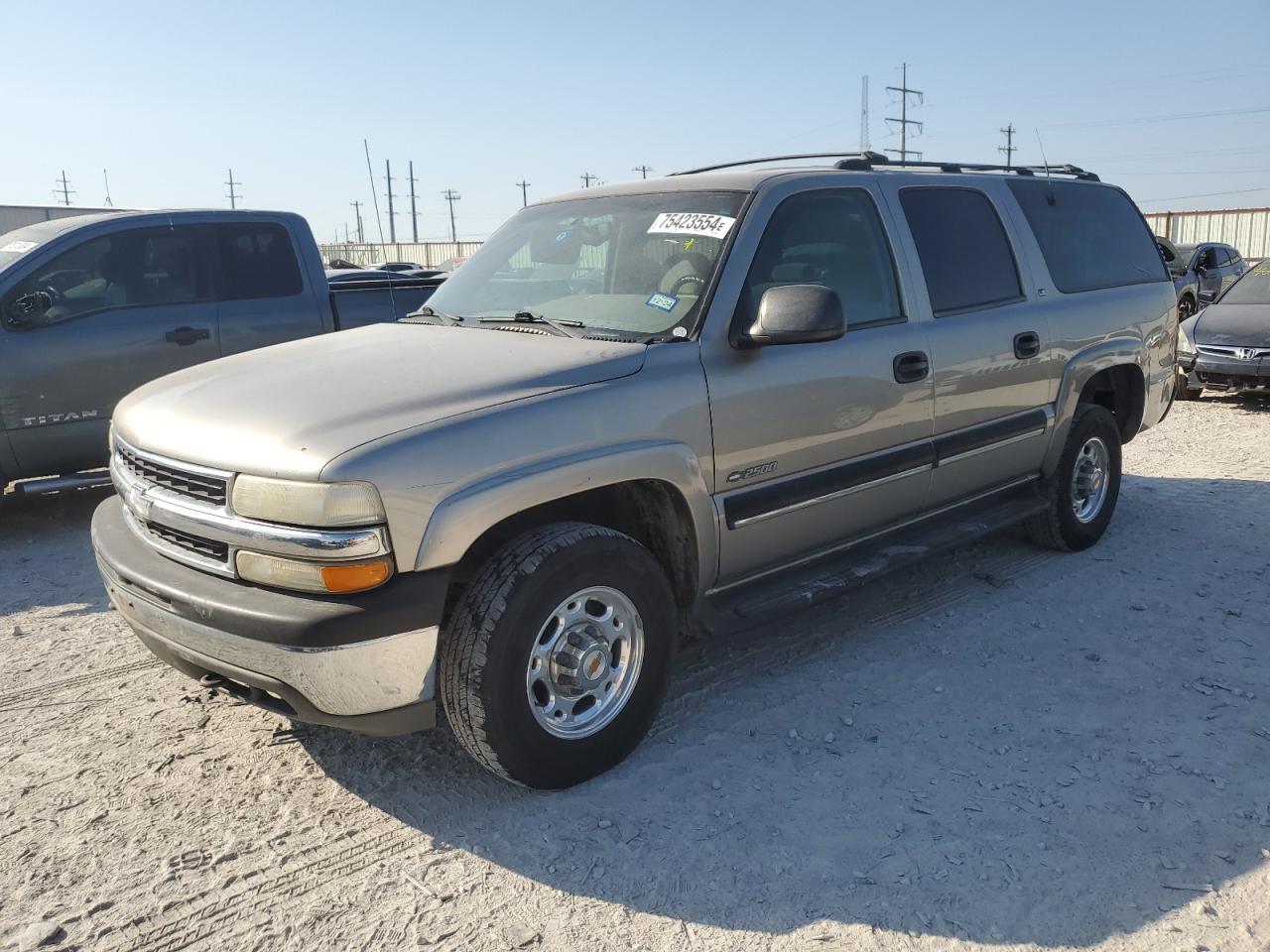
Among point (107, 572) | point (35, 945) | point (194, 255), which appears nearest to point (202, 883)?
point (35, 945)

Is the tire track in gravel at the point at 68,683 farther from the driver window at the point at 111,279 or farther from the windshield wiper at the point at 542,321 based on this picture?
the driver window at the point at 111,279

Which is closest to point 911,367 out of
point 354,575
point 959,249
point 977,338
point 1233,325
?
point 977,338

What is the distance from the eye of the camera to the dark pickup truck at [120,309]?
6129mm

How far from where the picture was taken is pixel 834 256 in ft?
13.2

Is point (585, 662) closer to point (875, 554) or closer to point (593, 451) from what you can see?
point (593, 451)

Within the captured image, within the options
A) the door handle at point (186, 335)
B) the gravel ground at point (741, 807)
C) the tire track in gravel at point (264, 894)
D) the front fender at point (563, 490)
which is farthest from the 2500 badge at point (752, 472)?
the door handle at point (186, 335)

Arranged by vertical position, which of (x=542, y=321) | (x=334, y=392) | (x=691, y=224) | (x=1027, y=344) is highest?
(x=691, y=224)

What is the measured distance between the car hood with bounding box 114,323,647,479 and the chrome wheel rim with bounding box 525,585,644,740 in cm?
71

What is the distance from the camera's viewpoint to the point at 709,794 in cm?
322

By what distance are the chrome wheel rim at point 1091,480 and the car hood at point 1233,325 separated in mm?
5801

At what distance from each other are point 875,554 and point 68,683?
3.36 metres

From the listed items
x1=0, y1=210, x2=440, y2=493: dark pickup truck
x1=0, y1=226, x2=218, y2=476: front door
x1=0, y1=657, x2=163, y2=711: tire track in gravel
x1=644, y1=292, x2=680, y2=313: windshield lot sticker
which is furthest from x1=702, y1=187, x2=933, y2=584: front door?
x1=0, y1=226, x2=218, y2=476: front door

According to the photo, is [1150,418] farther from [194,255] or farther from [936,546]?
→ [194,255]

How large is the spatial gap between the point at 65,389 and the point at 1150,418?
6.61 meters
